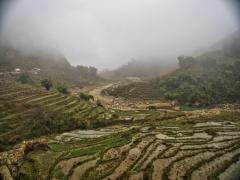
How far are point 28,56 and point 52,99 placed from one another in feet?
324

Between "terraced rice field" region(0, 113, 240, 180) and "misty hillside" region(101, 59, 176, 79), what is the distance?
107210 millimetres

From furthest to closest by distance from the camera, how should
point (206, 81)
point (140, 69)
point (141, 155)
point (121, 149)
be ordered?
1. point (140, 69)
2. point (206, 81)
3. point (121, 149)
4. point (141, 155)

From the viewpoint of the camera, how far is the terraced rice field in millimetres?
30531

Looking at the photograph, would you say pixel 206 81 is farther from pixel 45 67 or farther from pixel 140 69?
pixel 45 67

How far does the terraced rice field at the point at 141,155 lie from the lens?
30531 millimetres

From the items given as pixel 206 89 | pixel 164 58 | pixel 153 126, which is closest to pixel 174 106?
pixel 206 89

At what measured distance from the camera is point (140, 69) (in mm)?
165375

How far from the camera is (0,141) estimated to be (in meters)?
41.1

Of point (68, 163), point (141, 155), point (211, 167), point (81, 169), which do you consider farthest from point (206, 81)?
point (81, 169)

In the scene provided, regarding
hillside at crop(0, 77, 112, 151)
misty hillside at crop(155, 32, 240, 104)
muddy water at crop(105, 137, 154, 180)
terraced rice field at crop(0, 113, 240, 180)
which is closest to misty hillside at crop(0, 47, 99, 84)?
misty hillside at crop(155, 32, 240, 104)

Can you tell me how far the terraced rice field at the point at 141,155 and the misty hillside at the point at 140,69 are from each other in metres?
107

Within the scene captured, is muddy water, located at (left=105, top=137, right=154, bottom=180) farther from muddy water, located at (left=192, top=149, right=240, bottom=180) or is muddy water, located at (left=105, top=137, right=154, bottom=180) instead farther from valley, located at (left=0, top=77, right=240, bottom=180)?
muddy water, located at (left=192, top=149, right=240, bottom=180)

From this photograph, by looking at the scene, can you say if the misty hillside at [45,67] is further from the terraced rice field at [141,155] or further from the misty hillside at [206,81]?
the terraced rice field at [141,155]

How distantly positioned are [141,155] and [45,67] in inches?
4632
